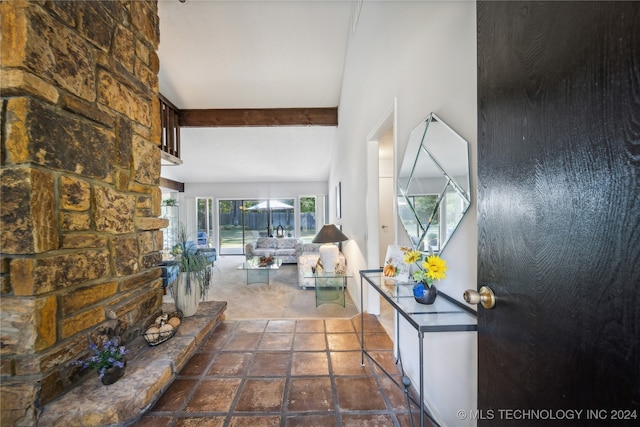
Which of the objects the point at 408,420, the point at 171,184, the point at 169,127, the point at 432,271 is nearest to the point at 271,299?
the point at 408,420

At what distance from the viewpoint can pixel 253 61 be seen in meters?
3.88

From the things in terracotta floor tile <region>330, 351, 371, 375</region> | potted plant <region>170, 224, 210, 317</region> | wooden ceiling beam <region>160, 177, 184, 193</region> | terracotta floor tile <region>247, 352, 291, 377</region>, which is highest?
wooden ceiling beam <region>160, 177, 184, 193</region>

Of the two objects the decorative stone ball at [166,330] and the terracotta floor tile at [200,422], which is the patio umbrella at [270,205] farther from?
the terracotta floor tile at [200,422]

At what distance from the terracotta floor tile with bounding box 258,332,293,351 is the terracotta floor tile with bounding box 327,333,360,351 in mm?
359

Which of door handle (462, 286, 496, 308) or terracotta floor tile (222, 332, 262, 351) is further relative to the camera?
terracotta floor tile (222, 332, 262, 351)

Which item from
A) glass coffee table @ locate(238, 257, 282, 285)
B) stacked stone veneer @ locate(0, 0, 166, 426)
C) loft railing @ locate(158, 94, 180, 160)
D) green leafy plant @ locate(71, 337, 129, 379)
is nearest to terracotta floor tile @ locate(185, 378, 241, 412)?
green leafy plant @ locate(71, 337, 129, 379)

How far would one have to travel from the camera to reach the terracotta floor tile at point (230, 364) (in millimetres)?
1750

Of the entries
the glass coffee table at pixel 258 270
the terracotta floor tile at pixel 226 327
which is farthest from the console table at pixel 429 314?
the glass coffee table at pixel 258 270

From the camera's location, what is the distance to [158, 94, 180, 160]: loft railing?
4420mm

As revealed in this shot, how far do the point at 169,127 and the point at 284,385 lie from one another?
481cm

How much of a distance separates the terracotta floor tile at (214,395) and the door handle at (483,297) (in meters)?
1.49

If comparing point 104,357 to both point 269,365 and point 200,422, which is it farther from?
point 269,365

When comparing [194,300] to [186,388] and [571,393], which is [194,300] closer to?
[186,388]

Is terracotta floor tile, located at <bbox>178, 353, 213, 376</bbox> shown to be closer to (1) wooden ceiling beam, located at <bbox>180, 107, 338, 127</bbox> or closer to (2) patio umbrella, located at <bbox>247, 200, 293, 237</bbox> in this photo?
(1) wooden ceiling beam, located at <bbox>180, 107, 338, 127</bbox>
